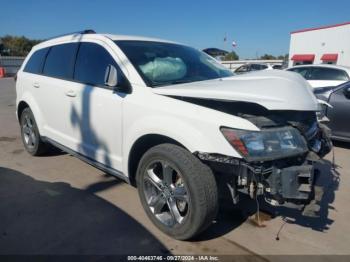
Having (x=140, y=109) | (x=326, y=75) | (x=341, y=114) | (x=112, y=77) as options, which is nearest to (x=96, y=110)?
(x=112, y=77)

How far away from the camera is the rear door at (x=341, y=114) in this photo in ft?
19.0

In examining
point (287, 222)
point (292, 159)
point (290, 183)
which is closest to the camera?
point (290, 183)

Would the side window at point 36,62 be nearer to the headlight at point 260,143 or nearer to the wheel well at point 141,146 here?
the wheel well at point 141,146

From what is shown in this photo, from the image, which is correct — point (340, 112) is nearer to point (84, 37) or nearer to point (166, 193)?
point (166, 193)

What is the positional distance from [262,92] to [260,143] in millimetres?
444

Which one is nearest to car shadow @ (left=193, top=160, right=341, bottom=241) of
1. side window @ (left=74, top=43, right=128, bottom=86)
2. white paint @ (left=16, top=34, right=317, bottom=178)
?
white paint @ (left=16, top=34, right=317, bottom=178)

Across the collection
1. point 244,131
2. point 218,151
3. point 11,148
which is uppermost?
point 244,131

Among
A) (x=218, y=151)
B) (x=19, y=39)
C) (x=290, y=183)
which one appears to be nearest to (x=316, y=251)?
(x=290, y=183)

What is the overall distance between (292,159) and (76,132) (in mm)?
2652

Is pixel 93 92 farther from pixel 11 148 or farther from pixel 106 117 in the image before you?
pixel 11 148

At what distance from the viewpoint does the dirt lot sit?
2881mm

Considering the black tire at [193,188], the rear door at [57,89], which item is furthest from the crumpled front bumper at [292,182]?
the rear door at [57,89]

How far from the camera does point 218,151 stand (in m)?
2.54

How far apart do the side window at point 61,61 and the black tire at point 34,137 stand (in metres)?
0.87
